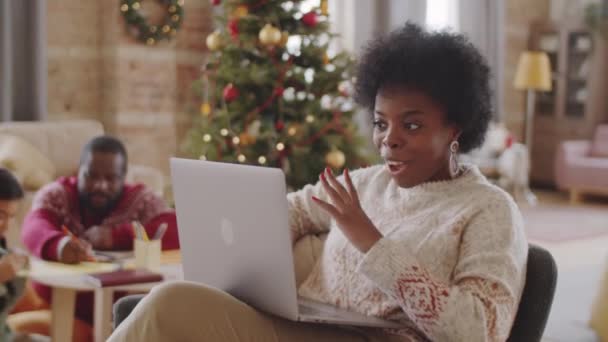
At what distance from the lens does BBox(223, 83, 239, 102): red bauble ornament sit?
14.2 ft

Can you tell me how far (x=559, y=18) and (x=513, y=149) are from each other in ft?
6.92

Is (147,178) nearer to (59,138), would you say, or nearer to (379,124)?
(59,138)

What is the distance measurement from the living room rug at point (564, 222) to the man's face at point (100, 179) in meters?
3.57

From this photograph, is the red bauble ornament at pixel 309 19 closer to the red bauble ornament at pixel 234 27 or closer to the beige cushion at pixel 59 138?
the red bauble ornament at pixel 234 27

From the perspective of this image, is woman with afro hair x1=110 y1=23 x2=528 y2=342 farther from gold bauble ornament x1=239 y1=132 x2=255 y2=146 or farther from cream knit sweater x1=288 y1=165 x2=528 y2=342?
gold bauble ornament x1=239 y1=132 x2=255 y2=146

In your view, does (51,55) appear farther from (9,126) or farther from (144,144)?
(9,126)

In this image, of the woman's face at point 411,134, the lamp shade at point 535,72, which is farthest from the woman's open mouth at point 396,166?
the lamp shade at point 535,72

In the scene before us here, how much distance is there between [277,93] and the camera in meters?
4.35

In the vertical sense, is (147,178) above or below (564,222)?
above

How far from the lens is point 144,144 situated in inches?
217

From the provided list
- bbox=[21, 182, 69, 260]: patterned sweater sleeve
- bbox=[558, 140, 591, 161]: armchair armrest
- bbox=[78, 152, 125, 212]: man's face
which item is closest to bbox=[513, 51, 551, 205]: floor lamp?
bbox=[558, 140, 591, 161]: armchair armrest

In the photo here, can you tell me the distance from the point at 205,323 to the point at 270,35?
2.78 metres

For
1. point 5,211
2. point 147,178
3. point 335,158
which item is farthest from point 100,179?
point 335,158

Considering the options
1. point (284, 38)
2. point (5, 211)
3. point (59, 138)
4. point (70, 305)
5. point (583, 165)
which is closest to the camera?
point (5, 211)
